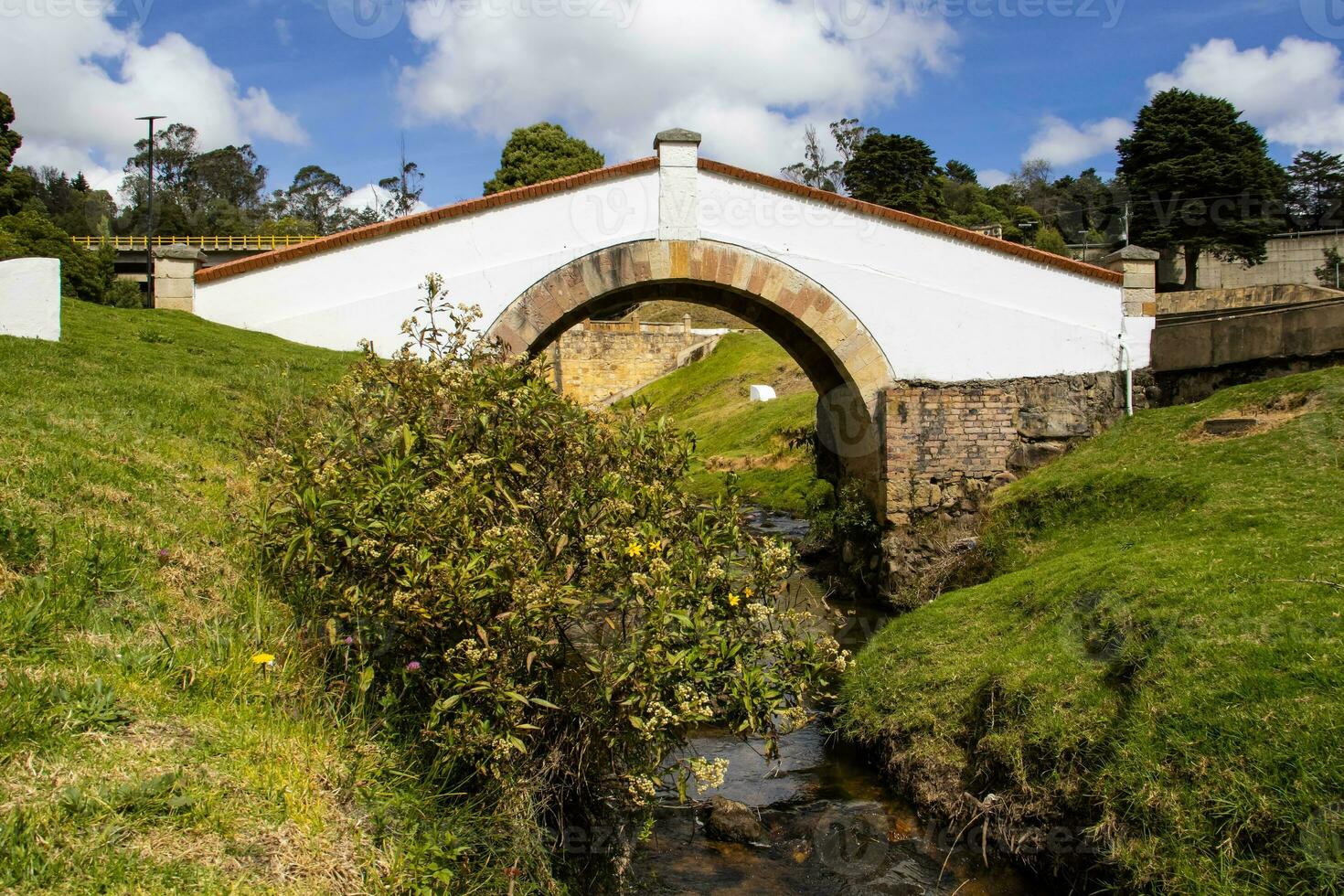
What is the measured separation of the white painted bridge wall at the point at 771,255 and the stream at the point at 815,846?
5.62m

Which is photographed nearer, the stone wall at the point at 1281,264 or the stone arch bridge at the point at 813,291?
the stone arch bridge at the point at 813,291

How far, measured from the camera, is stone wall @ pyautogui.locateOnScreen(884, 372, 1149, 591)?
36.9 feet

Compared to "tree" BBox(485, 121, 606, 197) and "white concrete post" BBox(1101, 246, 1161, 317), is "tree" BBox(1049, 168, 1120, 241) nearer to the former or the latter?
"tree" BBox(485, 121, 606, 197)

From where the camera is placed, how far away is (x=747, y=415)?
24.7 meters

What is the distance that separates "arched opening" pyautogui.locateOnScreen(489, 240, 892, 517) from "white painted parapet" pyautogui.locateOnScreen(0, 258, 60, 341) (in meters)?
4.08

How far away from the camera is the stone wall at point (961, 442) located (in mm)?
11258

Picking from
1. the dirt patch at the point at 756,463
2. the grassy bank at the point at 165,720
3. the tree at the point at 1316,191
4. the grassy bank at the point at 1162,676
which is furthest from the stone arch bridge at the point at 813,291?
the tree at the point at 1316,191

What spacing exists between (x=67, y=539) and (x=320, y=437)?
50.6 inches

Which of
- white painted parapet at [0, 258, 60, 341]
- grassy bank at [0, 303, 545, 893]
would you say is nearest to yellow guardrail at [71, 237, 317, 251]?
white painted parapet at [0, 258, 60, 341]

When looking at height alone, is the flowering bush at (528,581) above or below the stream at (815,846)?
above

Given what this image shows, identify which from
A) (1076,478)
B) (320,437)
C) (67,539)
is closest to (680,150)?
(1076,478)

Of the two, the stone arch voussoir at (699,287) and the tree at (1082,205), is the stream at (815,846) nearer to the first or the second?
the stone arch voussoir at (699,287)

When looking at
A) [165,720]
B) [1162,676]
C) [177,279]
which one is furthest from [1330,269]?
[165,720]

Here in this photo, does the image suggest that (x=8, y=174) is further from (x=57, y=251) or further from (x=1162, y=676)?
(x=1162, y=676)
